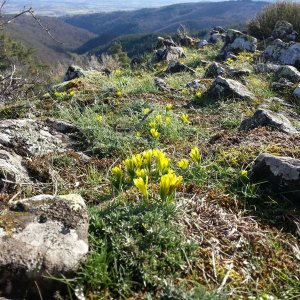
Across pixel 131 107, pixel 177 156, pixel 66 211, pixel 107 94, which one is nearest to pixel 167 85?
pixel 107 94

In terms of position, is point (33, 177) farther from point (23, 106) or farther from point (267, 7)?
point (267, 7)

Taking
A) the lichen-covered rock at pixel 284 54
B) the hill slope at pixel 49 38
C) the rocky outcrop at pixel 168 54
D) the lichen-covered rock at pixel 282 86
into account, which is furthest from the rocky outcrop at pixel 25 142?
the hill slope at pixel 49 38

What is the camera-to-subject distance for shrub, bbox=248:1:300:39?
13719mm

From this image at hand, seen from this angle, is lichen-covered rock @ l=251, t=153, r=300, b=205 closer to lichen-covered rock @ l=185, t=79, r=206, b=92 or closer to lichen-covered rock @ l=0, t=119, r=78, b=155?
lichen-covered rock @ l=0, t=119, r=78, b=155

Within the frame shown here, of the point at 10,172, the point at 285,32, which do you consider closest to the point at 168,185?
the point at 10,172

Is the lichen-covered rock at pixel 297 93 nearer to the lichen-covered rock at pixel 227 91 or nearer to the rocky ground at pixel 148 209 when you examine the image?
the lichen-covered rock at pixel 227 91

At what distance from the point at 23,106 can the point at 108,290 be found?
14.0 ft

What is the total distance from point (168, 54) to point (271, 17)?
5.37m

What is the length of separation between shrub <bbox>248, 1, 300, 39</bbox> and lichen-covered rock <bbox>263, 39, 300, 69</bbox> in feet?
12.5

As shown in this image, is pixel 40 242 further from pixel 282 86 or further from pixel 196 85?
pixel 282 86

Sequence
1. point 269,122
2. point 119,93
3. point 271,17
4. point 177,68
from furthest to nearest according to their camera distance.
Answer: point 271,17, point 177,68, point 119,93, point 269,122

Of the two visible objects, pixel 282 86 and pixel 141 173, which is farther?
pixel 282 86

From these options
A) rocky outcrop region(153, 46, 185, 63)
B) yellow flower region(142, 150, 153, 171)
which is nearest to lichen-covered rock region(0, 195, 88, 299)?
yellow flower region(142, 150, 153, 171)

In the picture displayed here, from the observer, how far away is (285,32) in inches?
487
